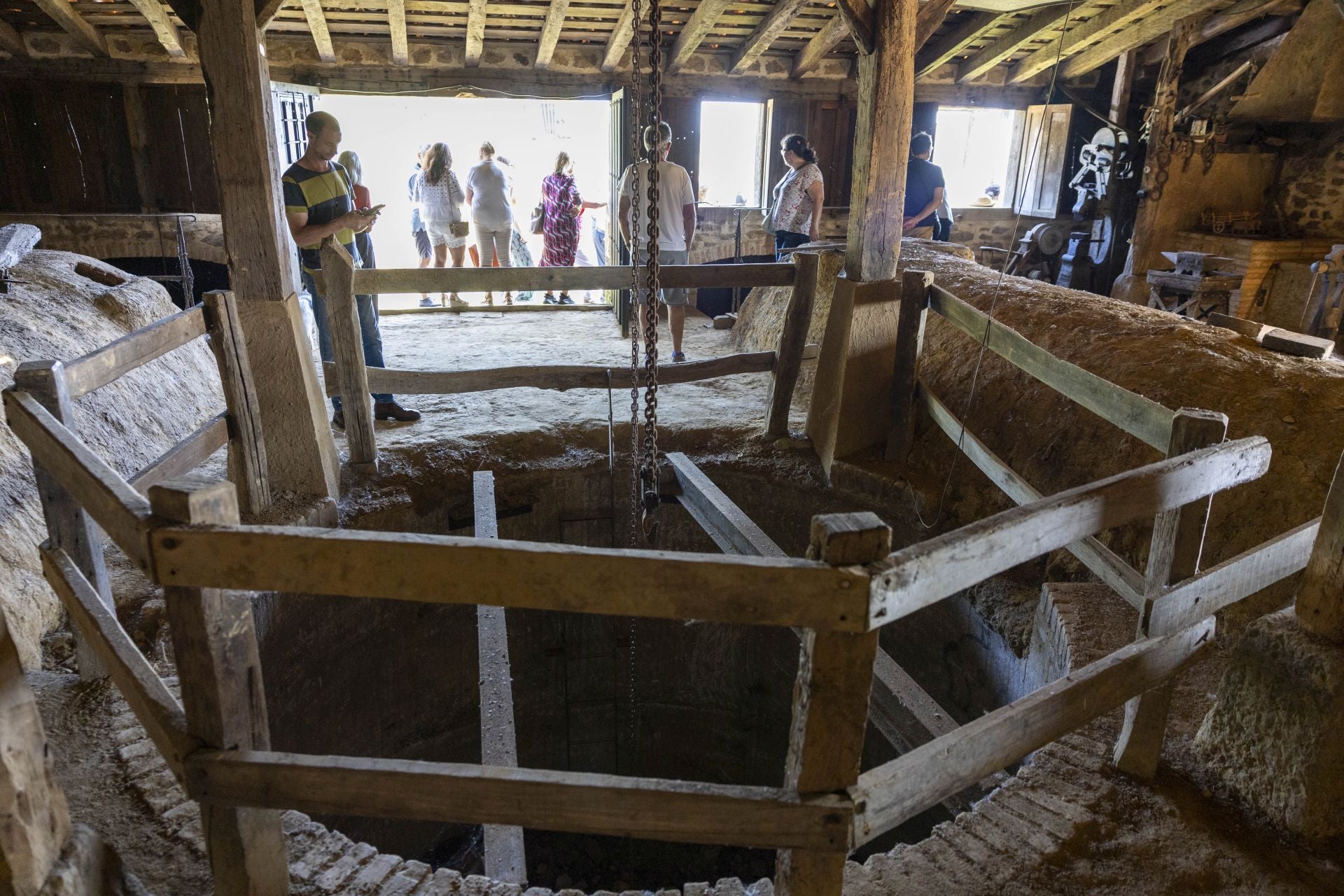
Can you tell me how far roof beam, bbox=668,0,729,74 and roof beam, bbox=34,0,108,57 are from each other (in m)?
6.28

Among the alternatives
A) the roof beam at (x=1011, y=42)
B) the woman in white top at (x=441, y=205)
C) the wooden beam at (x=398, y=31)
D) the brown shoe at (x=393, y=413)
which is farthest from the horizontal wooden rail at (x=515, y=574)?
the roof beam at (x=1011, y=42)

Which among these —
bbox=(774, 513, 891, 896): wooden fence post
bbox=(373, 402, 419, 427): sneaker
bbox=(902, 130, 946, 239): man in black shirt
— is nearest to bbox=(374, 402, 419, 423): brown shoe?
bbox=(373, 402, 419, 427): sneaker

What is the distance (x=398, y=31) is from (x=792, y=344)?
663 centimetres

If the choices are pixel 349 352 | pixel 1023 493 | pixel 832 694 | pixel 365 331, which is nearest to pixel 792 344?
pixel 1023 493

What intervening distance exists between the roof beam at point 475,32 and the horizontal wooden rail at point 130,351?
645 centimetres

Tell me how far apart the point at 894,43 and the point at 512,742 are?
3697 millimetres

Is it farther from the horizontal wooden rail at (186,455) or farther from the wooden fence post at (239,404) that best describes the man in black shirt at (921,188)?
the horizontal wooden rail at (186,455)

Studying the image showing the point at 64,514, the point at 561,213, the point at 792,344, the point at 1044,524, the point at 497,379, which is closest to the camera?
the point at 1044,524

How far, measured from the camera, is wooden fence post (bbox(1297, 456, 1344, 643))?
221cm

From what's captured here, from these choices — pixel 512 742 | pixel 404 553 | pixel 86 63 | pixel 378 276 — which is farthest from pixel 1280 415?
pixel 86 63

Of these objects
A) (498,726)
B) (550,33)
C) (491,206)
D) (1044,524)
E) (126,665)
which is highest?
(550,33)

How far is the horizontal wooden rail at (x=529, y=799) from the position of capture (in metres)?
1.63

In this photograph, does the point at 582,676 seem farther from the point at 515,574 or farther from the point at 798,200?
the point at 515,574

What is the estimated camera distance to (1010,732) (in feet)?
6.55
